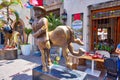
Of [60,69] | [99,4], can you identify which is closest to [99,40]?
[99,4]

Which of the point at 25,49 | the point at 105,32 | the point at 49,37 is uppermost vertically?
the point at 105,32

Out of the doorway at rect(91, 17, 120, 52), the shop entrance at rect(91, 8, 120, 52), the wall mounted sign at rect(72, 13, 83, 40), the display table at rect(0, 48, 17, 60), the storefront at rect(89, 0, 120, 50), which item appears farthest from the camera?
the display table at rect(0, 48, 17, 60)

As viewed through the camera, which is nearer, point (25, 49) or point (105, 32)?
point (105, 32)

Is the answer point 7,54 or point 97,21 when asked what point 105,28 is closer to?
point 97,21

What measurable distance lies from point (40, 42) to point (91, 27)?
4.29 m

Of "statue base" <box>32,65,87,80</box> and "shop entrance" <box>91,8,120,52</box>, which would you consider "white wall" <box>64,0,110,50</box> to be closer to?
"shop entrance" <box>91,8,120,52</box>

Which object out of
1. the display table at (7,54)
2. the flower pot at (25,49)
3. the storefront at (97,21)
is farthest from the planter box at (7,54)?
the storefront at (97,21)

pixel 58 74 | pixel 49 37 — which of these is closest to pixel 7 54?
pixel 49 37

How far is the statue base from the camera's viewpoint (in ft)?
9.85

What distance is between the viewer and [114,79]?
11.8ft

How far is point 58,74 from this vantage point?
3199mm

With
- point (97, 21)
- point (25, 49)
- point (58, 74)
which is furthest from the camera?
point (25, 49)

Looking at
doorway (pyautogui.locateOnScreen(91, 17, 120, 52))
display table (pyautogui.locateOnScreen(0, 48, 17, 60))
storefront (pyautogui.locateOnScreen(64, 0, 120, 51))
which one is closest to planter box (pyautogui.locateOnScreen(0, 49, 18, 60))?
display table (pyautogui.locateOnScreen(0, 48, 17, 60))

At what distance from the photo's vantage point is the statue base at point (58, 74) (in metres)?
3.00
